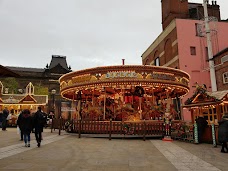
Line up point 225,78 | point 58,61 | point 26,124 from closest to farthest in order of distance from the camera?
1. point 26,124
2. point 225,78
3. point 58,61

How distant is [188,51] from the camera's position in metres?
26.7

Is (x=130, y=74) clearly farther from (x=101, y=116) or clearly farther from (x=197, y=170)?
(x=197, y=170)

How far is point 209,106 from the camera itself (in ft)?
34.9

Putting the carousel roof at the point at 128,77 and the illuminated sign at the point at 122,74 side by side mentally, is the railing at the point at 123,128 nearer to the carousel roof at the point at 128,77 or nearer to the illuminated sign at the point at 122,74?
the carousel roof at the point at 128,77

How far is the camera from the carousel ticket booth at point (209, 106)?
10047 mm

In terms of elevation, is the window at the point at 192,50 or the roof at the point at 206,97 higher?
the window at the point at 192,50

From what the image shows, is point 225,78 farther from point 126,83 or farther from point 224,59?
point 126,83

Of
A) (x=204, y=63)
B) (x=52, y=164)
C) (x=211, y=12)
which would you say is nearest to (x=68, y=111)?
(x=204, y=63)

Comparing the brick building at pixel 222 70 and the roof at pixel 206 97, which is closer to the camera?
the roof at pixel 206 97

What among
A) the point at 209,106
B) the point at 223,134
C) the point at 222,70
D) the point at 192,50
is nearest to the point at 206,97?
the point at 209,106

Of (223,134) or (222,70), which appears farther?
(222,70)

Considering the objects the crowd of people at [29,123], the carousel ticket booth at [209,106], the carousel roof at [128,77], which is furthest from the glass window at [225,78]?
the crowd of people at [29,123]

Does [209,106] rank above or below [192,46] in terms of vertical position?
below

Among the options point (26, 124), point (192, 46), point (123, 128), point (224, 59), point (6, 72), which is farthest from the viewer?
point (192, 46)
